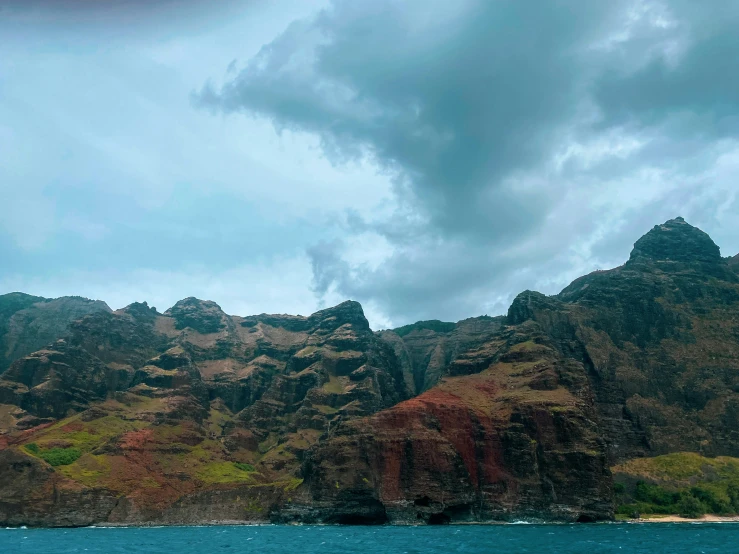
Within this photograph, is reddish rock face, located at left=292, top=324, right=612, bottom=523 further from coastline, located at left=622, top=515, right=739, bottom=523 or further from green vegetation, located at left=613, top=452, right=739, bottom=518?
green vegetation, located at left=613, top=452, right=739, bottom=518

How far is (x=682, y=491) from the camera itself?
600ft

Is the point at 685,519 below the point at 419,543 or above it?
below

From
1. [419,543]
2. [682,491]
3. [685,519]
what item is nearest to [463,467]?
[685,519]

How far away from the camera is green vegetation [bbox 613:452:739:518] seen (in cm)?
17775

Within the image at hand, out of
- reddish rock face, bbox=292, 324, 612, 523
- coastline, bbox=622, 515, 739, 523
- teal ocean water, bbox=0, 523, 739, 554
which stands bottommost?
coastline, bbox=622, 515, 739, 523

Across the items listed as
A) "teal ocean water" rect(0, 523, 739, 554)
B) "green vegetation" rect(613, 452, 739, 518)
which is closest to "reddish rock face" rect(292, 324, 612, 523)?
"green vegetation" rect(613, 452, 739, 518)

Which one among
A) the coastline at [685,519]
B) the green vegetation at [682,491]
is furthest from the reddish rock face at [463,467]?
the green vegetation at [682,491]

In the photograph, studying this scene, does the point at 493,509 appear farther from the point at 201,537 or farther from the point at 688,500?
the point at 201,537

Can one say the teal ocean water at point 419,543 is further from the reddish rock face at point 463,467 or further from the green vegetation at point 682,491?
the green vegetation at point 682,491

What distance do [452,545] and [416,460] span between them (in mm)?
70481

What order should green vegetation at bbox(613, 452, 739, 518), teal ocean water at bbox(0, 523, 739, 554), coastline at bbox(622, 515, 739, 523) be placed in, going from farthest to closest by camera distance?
green vegetation at bbox(613, 452, 739, 518)
coastline at bbox(622, 515, 739, 523)
teal ocean water at bbox(0, 523, 739, 554)

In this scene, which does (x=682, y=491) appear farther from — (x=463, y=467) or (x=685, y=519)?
(x=463, y=467)

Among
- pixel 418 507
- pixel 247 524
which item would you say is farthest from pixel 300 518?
pixel 418 507

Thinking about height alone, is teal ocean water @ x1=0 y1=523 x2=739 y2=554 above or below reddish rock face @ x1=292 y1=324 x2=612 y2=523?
below
